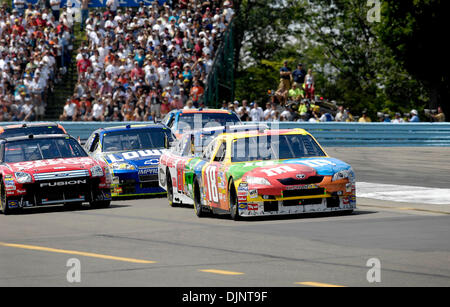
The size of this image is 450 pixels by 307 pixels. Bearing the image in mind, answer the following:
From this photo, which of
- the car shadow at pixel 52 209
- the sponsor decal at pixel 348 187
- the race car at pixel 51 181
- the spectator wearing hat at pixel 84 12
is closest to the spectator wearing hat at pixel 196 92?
the spectator wearing hat at pixel 84 12

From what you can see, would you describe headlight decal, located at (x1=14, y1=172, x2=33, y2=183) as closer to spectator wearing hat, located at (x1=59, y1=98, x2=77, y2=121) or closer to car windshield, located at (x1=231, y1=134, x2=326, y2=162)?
car windshield, located at (x1=231, y1=134, x2=326, y2=162)

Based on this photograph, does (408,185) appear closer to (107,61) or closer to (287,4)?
(107,61)

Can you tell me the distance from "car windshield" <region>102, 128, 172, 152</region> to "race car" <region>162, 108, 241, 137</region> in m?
3.52

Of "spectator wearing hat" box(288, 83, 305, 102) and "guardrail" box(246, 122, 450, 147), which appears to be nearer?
"guardrail" box(246, 122, 450, 147)

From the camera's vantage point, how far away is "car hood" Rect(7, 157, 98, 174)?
1648cm

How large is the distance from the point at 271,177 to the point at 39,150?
5.71 meters

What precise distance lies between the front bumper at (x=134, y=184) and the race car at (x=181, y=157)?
2.54ft

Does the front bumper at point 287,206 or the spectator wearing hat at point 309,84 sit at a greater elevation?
the spectator wearing hat at point 309,84

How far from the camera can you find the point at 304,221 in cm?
1345

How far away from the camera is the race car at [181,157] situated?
53.0 feet

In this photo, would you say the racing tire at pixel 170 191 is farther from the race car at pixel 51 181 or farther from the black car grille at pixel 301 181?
the black car grille at pixel 301 181

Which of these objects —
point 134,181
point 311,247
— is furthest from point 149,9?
point 311,247

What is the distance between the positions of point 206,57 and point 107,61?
13.5 ft

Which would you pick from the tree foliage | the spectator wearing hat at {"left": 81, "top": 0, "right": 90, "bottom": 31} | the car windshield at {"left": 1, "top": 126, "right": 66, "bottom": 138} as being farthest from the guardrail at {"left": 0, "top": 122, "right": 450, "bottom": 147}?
the tree foliage
